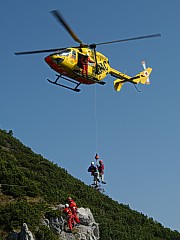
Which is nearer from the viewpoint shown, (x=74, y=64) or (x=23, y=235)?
(x=23, y=235)

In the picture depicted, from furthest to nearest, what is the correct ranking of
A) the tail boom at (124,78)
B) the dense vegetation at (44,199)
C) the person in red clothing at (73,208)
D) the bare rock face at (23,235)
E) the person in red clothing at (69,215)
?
the tail boom at (124,78), the person in red clothing at (73,208), the person in red clothing at (69,215), the dense vegetation at (44,199), the bare rock face at (23,235)

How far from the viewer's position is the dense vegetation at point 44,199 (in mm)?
26453

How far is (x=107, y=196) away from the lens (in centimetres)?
4222

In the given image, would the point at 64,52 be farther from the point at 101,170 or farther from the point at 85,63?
the point at 101,170

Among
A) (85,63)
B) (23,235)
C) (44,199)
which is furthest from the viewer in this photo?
(44,199)

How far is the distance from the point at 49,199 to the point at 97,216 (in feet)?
15.0

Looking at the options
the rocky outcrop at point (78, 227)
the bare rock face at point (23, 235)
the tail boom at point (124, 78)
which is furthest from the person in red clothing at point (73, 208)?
the tail boom at point (124, 78)

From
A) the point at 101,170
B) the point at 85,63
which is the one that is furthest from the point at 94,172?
the point at 85,63

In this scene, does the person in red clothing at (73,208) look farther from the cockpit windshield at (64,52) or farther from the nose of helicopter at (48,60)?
the cockpit windshield at (64,52)

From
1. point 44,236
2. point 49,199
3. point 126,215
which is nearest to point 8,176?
point 49,199

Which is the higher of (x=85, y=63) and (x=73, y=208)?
(x=85, y=63)

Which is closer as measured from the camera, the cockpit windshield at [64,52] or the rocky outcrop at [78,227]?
the cockpit windshield at [64,52]

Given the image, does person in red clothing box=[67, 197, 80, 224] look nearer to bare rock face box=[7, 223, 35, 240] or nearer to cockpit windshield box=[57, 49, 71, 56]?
bare rock face box=[7, 223, 35, 240]

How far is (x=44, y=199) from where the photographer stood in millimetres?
30438
